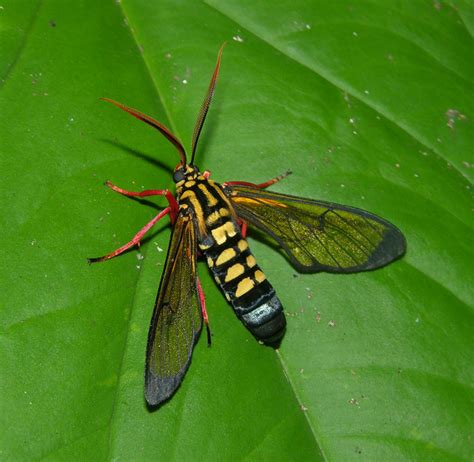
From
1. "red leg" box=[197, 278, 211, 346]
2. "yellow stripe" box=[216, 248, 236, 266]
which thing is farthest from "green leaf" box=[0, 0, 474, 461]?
"yellow stripe" box=[216, 248, 236, 266]

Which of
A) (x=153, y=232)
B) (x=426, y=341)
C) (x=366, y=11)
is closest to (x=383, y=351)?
(x=426, y=341)

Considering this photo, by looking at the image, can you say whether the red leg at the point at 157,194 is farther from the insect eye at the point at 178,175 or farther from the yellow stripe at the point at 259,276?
the yellow stripe at the point at 259,276

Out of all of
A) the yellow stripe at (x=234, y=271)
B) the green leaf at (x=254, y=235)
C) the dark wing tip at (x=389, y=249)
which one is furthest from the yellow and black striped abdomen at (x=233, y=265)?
the dark wing tip at (x=389, y=249)

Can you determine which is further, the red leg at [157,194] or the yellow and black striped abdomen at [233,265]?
the red leg at [157,194]

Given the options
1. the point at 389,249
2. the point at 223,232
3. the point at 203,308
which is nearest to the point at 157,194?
the point at 223,232

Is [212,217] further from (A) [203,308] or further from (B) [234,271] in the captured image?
(A) [203,308]
